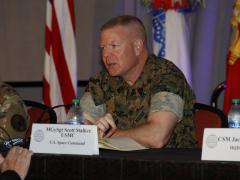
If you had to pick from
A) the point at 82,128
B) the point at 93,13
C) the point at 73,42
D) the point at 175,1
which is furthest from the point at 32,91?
the point at 82,128

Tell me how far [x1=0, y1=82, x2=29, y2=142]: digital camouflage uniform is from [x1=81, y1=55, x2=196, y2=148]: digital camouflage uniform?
41 cm

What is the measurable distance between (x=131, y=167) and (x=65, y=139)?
37 cm

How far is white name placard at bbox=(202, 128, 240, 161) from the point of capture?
6.84 feet

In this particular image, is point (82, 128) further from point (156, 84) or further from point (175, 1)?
point (175, 1)

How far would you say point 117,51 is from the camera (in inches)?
130

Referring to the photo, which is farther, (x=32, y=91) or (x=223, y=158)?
(x=32, y=91)

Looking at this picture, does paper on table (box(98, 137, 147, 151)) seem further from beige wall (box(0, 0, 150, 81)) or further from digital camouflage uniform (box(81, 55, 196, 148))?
beige wall (box(0, 0, 150, 81))

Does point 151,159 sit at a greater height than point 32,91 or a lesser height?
greater

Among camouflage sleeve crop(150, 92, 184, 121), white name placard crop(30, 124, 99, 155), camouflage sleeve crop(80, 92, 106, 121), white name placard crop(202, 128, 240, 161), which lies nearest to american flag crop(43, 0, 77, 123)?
camouflage sleeve crop(80, 92, 106, 121)

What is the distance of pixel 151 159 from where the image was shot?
2.15m

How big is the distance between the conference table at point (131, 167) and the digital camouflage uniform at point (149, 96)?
0.79 metres

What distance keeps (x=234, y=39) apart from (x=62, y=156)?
2126 millimetres

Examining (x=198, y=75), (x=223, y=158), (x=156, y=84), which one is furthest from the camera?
(x=198, y=75)

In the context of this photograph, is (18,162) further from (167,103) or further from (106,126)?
(167,103)
